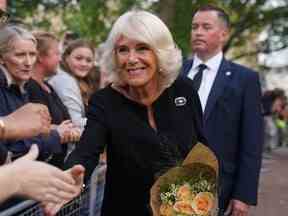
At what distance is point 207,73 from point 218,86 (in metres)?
0.23

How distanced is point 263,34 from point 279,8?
10.8 feet

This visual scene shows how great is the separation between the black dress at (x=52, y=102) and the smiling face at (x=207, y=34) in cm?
114

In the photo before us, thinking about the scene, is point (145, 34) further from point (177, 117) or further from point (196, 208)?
point (196, 208)

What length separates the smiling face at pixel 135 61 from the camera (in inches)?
134

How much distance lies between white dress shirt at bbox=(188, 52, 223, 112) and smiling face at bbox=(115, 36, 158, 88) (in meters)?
1.35

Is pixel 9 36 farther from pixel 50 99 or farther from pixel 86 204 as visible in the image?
pixel 86 204

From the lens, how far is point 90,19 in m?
19.0

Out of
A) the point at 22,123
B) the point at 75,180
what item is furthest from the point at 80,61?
the point at 22,123

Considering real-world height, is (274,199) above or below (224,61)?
below

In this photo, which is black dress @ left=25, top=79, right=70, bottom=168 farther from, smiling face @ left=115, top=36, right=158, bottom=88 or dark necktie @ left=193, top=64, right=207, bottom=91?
smiling face @ left=115, top=36, right=158, bottom=88

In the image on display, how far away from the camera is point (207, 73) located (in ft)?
16.1

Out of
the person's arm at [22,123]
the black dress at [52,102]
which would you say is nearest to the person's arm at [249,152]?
the black dress at [52,102]

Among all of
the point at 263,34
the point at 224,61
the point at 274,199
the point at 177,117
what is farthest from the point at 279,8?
the point at 177,117

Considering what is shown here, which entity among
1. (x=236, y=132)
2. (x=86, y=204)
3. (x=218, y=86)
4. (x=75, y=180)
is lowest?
(x=86, y=204)
